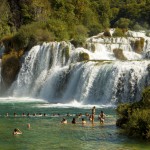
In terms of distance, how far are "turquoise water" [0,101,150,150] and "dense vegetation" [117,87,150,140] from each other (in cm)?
70

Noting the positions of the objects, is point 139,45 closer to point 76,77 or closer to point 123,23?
point 76,77

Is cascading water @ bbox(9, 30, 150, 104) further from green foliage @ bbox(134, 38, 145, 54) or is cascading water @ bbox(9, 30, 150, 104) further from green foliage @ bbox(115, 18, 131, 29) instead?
green foliage @ bbox(115, 18, 131, 29)

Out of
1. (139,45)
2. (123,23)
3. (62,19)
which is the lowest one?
(139,45)

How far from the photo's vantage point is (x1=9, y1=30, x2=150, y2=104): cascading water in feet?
161

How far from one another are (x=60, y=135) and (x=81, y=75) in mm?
23859

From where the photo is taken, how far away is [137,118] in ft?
92.8

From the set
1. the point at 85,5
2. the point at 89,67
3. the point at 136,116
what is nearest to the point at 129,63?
the point at 89,67

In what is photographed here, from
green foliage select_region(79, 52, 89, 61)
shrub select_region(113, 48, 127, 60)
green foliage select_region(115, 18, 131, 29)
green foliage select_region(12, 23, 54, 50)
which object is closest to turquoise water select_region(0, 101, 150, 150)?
green foliage select_region(79, 52, 89, 61)

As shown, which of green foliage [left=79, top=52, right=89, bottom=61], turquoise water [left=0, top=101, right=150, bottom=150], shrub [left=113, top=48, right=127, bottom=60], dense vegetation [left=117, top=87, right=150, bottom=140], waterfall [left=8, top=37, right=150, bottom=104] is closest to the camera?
turquoise water [left=0, top=101, right=150, bottom=150]

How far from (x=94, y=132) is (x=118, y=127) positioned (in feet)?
8.52

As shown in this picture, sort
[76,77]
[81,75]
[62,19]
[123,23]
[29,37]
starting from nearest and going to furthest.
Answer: [81,75] < [76,77] < [29,37] < [62,19] < [123,23]

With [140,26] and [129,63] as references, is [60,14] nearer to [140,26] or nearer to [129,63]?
[140,26]

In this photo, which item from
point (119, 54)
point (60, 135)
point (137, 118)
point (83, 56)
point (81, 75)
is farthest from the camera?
point (119, 54)

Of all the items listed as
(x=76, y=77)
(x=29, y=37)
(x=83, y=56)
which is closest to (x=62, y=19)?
(x=29, y=37)
